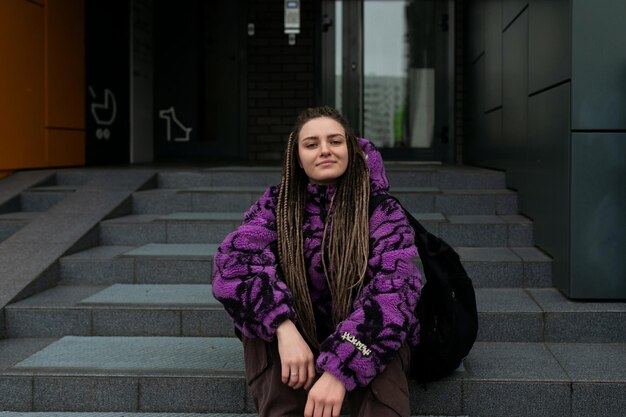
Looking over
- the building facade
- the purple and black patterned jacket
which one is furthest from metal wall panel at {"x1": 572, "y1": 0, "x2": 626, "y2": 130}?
the purple and black patterned jacket

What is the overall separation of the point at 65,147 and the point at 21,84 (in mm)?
855

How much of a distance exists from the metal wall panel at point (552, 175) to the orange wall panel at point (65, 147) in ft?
12.8

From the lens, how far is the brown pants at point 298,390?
1789mm

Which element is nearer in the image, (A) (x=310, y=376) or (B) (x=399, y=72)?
(A) (x=310, y=376)

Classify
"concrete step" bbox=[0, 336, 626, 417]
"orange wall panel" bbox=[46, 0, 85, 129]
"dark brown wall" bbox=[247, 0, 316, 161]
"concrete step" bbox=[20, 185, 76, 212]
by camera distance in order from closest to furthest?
"concrete step" bbox=[0, 336, 626, 417] < "concrete step" bbox=[20, 185, 76, 212] < "orange wall panel" bbox=[46, 0, 85, 129] < "dark brown wall" bbox=[247, 0, 316, 161]

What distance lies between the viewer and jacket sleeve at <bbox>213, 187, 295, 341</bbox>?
1839mm

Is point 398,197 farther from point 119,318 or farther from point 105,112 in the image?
point 105,112

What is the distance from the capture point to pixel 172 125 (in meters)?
7.97

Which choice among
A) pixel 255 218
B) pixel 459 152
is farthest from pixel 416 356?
pixel 459 152

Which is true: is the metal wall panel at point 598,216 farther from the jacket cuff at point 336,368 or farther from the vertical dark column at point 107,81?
the vertical dark column at point 107,81

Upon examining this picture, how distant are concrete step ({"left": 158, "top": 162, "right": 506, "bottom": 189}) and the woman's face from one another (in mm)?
2609

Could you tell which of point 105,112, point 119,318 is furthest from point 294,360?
point 105,112

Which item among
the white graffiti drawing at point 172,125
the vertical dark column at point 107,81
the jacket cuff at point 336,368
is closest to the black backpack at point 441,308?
the jacket cuff at point 336,368

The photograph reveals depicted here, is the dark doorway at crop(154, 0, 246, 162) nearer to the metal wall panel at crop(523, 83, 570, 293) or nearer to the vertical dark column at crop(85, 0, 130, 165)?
the vertical dark column at crop(85, 0, 130, 165)
